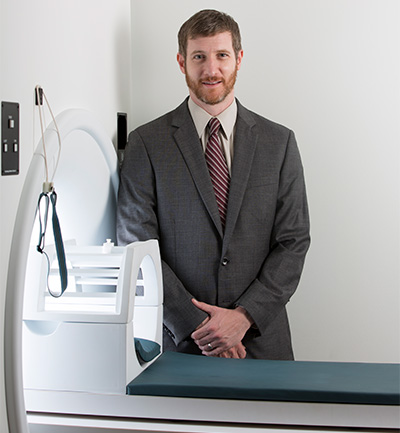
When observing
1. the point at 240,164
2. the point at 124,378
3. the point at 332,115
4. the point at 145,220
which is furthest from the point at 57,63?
the point at 332,115

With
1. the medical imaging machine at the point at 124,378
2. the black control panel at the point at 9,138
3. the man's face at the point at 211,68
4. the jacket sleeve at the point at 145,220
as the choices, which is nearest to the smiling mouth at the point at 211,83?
the man's face at the point at 211,68

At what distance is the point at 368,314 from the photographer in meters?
2.75

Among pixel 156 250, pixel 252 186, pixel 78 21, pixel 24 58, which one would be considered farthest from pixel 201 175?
pixel 24 58

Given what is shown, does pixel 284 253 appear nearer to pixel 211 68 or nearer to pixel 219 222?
pixel 219 222

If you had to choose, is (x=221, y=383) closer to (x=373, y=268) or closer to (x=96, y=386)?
(x=96, y=386)

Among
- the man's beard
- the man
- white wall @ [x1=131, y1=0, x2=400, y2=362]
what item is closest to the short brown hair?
the man

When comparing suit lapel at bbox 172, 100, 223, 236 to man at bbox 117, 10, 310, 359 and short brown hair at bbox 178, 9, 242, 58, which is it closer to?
man at bbox 117, 10, 310, 359

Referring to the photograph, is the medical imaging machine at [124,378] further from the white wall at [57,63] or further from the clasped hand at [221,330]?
the clasped hand at [221,330]

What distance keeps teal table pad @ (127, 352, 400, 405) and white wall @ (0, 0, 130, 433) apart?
369mm

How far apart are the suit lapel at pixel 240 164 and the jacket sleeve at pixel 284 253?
146 millimetres

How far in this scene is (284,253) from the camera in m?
2.24

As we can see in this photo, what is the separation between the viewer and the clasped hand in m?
2.08

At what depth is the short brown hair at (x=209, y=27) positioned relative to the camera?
2.27m

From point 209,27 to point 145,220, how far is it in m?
0.70
